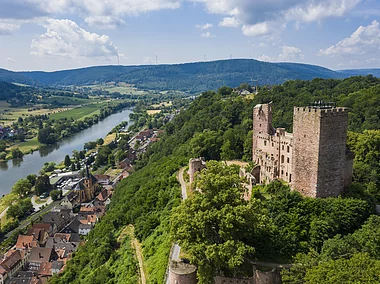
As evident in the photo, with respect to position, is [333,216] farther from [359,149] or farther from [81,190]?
[81,190]

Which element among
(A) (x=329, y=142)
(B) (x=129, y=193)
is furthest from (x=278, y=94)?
(A) (x=329, y=142)

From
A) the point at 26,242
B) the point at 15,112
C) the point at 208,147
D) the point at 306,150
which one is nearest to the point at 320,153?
the point at 306,150

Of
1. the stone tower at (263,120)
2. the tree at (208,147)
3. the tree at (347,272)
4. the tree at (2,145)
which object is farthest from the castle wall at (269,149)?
the tree at (2,145)

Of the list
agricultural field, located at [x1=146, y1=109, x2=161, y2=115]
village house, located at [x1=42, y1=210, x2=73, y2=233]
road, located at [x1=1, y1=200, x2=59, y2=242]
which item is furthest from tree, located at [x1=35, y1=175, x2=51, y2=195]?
agricultural field, located at [x1=146, y1=109, x2=161, y2=115]

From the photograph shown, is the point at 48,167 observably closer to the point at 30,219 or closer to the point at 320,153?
the point at 30,219

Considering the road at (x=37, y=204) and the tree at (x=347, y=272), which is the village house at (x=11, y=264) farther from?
the tree at (x=347, y=272)

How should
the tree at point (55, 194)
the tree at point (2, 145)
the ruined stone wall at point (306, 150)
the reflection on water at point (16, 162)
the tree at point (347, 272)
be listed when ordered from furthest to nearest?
the tree at point (2, 145) < the reflection on water at point (16, 162) < the tree at point (55, 194) < the ruined stone wall at point (306, 150) < the tree at point (347, 272)

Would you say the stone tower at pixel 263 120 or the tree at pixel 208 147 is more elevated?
the stone tower at pixel 263 120
